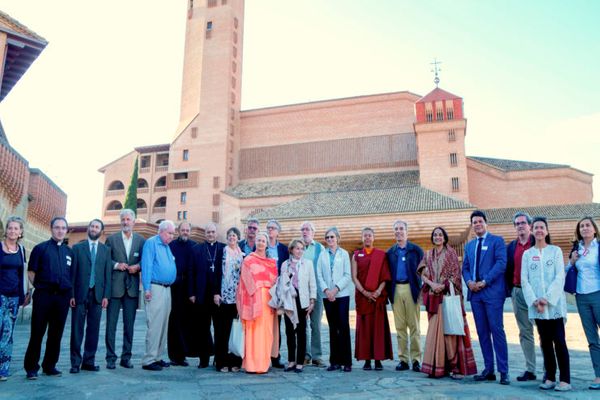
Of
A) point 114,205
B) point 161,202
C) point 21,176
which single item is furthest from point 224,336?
point 114,205

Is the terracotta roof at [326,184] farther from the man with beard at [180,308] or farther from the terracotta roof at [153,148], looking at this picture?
the man with beard at [180,308]

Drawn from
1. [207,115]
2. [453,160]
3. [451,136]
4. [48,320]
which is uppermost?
[207,115]

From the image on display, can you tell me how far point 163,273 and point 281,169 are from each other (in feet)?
107

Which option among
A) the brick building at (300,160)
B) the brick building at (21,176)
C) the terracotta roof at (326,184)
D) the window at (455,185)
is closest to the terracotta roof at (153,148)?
the brick building at (300,160)

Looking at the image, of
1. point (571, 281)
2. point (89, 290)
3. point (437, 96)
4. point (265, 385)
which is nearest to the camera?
point (265, 385)

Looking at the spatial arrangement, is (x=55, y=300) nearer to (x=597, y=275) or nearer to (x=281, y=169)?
(x=597, y=275)

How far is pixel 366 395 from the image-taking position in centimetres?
391

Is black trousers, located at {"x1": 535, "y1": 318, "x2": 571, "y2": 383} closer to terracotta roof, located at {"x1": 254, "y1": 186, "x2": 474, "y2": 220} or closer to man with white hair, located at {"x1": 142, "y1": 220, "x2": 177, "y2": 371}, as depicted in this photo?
man with white hair, located at {"x1": 142, "y1": 220, "x2": 177, "y2": 371}

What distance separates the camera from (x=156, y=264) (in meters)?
5.60

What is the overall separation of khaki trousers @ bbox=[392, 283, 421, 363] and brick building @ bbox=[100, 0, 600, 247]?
20940mm

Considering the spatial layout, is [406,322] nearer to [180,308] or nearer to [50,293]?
[180,308]

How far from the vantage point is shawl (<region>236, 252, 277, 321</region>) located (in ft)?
17.5

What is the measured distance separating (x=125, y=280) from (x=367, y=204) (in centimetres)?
2188

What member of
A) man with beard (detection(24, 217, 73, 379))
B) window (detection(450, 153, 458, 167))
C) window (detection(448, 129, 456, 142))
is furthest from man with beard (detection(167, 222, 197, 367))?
window (detection(448, 129, 456, 142))
